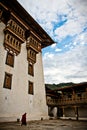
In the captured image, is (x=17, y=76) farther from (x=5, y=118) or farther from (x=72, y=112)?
(x=72, y=112)

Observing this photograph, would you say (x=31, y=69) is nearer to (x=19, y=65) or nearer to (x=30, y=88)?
(x=30, y=88)

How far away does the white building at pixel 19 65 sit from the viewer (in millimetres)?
16575

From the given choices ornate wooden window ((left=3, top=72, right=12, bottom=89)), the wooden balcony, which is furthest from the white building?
the wooden balcony

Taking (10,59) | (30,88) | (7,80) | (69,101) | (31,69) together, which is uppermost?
(10,59)

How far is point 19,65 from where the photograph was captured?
19516 mm

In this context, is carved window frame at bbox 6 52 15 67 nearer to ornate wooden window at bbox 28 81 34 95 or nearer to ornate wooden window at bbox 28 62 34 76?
ornate wooden window at bbox 28 62 34 76

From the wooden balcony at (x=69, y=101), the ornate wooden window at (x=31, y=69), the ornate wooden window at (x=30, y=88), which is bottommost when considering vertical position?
the wooden balcony at (x=69, y=101)

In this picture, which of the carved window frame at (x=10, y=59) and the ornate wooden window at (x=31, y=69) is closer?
the carved window frame at (x=10, y=59)

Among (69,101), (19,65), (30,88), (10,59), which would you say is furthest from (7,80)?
(69,101)

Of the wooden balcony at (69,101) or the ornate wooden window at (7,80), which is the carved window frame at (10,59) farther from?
the wooden balcony at (69,101)

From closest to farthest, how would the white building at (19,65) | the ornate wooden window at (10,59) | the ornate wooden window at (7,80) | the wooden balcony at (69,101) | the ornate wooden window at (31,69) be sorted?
the ornate wooden window at (7,80), the white building at (19,65), the ornate wooden window at (10,59), the ornate wooden window at (31,69), the wooden balcony at (69,101)

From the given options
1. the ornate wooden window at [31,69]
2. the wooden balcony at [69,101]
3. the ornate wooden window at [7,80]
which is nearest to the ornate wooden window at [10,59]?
the ornate wooden window at [7,80]

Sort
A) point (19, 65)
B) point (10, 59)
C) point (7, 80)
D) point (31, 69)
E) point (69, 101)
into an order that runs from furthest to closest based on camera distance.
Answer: point (69, 101) → point (31, 69) → point (19, 65) → point (10, 59) → point (7, 80)

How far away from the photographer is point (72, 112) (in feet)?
98.9
